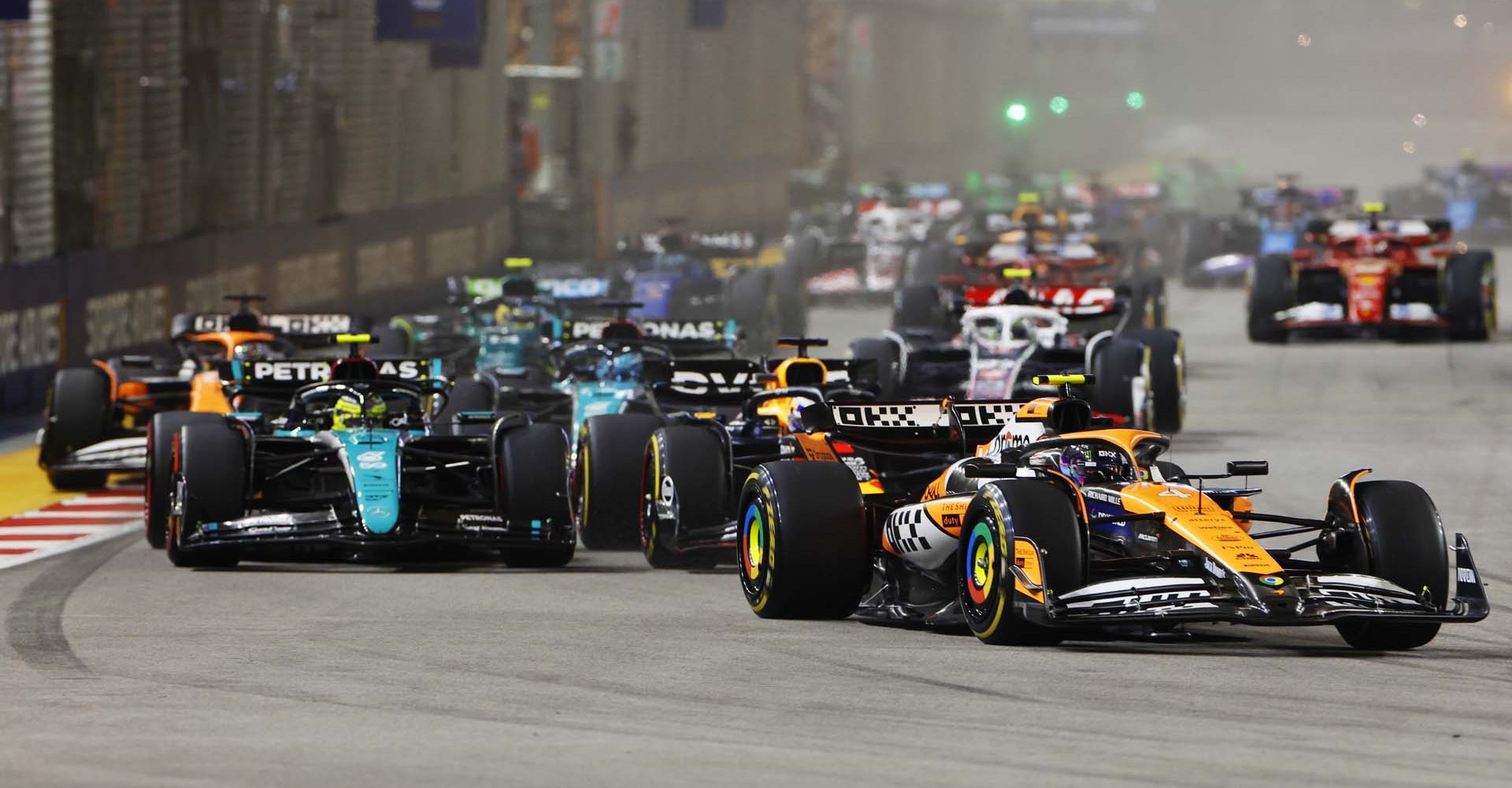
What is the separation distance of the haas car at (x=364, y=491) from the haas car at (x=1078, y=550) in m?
2.40

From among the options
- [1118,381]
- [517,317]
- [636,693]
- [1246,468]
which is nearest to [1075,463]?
[1246,468]

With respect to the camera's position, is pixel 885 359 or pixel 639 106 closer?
pixel 885 359

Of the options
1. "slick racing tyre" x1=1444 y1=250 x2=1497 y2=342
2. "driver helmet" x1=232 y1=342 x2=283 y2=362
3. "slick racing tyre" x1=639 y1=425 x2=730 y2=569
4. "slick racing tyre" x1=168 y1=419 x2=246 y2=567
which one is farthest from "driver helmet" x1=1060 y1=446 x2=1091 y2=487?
"slick racing tyre" x1=1444 y1=250 x2=1497 y2=342

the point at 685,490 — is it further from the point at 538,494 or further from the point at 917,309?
the point at 917,309

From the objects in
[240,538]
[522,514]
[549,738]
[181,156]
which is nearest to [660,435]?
[522,514]

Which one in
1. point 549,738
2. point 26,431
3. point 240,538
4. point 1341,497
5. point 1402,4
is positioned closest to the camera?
point 549,738

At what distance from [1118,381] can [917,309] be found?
281 inches

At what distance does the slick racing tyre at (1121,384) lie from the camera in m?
22.6

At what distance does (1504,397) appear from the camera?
27.9 metres

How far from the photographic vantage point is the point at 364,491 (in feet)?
52.0

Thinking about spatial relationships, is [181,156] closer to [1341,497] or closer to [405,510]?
[405,510]

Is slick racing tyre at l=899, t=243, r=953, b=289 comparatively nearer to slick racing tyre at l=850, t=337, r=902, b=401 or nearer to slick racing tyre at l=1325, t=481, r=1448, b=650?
slick racing tyre at l=850, t=337, r=902, b=401

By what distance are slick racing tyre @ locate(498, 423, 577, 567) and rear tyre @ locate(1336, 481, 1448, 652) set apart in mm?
5211

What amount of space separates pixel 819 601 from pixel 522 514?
10.2ft
